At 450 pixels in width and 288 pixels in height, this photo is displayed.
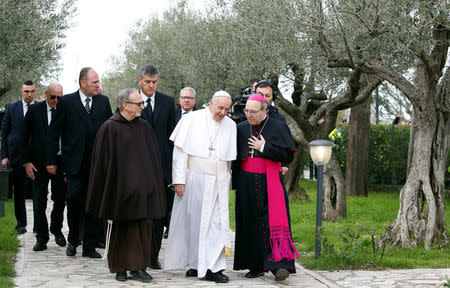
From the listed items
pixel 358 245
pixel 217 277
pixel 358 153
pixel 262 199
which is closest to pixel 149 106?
pixel 262 199

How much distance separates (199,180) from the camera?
7.86 metres

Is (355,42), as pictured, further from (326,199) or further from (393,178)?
(393,178)

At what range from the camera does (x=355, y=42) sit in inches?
400

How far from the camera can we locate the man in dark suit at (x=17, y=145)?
1116 cm

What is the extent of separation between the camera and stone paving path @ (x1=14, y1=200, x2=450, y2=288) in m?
7.25

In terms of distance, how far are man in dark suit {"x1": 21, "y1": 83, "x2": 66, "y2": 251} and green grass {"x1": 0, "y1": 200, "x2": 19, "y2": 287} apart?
38cm

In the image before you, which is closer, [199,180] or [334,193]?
[199,180]

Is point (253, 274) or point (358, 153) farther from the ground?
point (358, 153)

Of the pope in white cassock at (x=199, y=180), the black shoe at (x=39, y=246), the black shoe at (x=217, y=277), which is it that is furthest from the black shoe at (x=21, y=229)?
the black shoe at (x=217, y=277)

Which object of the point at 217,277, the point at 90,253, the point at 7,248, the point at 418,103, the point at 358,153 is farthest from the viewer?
the point at 358,153

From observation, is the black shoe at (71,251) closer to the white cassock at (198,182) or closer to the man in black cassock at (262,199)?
the white cassock at (198,182)

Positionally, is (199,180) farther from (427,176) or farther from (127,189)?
(427,176)

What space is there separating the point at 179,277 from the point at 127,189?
4.17 ft

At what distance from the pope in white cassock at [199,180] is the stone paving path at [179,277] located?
0.38m
